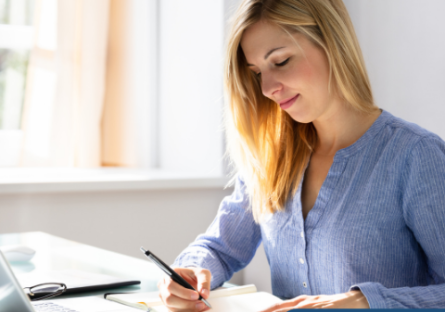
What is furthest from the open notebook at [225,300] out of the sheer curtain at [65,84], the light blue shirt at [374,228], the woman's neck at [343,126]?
the sheer curtain at [65,84]

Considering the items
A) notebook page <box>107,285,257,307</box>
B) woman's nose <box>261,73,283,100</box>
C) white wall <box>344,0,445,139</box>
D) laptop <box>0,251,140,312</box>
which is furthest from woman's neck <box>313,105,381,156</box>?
white wall <box>344,0,445,139</box>

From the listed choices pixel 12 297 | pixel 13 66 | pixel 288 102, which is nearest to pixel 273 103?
pixel 288 102

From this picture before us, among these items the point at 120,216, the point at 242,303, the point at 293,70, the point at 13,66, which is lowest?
the point at 120,216

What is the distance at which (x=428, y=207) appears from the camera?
908mm

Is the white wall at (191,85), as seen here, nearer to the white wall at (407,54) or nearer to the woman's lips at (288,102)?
the white wall at (407,54)

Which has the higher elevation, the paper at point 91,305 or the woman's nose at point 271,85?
the woman's nose at point 271,85

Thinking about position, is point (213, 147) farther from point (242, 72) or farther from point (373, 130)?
point (373, 130)

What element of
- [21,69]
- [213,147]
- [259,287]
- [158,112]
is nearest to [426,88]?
[213,147]

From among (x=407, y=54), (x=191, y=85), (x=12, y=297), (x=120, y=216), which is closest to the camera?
(x=12, y=297)

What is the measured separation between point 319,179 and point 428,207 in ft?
0.93

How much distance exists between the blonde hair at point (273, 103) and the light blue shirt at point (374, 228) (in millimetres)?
65

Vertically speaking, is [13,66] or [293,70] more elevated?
[13,66]

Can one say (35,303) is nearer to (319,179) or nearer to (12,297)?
(12,297)

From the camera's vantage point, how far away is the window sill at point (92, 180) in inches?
80.4
